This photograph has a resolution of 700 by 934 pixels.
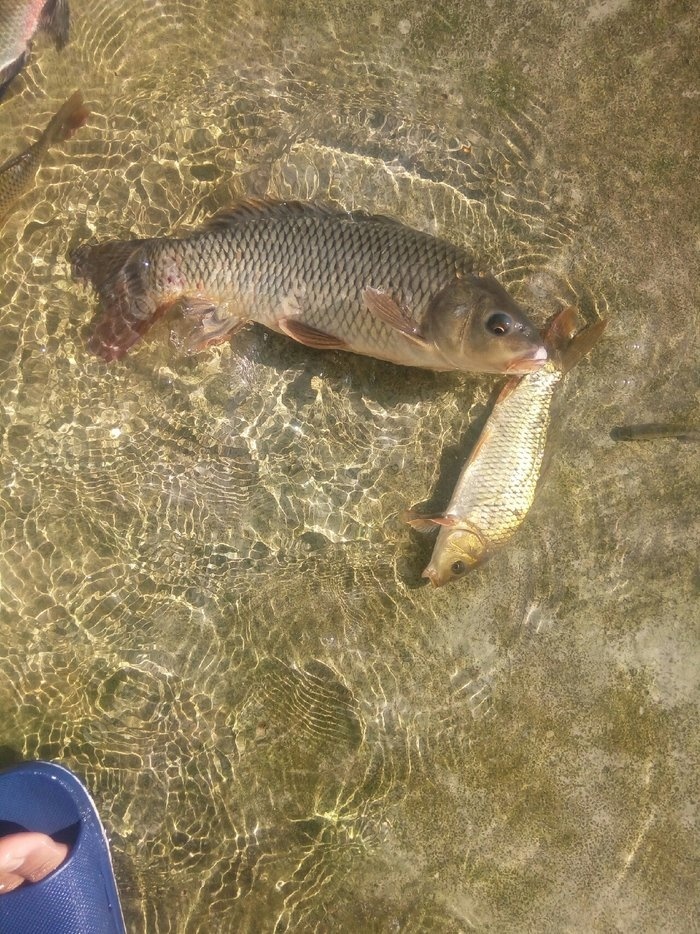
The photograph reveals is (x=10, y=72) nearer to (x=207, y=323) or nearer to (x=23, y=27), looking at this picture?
(x=23, y=27)

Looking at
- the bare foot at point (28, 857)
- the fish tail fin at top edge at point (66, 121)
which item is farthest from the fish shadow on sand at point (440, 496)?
the fish tail fin at top edge at point (66, 121)

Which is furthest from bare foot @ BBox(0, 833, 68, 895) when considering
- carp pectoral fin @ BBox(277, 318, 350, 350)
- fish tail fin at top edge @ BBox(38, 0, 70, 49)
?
fish tail fin at top edge @ BBox(38, 0, 70, 49)

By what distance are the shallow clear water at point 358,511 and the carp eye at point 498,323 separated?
536 mm

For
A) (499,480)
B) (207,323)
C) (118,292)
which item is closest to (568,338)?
(499,480)

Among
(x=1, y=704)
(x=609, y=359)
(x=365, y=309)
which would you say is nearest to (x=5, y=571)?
(x=1, y=704)

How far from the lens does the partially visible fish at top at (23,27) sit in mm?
3271

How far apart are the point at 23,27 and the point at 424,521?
320 centimetres

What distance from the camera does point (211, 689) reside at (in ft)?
11.5

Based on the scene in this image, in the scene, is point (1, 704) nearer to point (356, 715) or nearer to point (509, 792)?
point (356, 715)

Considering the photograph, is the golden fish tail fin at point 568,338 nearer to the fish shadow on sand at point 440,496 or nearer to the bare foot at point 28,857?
the fish shadow on sand at point 440,496

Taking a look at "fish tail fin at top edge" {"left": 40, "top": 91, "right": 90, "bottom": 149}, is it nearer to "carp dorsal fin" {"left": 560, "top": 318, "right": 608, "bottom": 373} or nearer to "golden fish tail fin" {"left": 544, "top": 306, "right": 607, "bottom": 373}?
"golden fish tail fin" {"left": 544, "top": 306, "right": 607, "bottom": 373}

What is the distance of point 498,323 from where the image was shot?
305 cm

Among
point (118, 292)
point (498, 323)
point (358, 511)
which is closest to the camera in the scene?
point (498, 323)

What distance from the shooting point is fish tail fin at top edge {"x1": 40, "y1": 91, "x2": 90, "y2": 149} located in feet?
11.1
